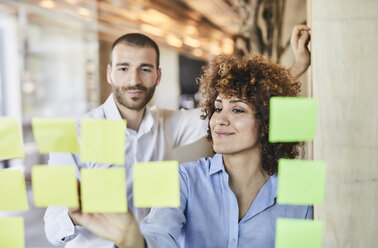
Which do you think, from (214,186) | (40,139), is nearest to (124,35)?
(40,139)

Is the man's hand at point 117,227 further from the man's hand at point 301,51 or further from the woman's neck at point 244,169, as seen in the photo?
the man's hand at point 301,51

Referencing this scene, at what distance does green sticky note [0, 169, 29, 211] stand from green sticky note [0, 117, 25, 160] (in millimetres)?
45

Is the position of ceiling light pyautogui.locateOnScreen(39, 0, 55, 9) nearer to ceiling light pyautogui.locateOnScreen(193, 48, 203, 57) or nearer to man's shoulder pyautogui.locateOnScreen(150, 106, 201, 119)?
ceiling light pyautogui.locateOnScreen(193, 48, 203, 57)

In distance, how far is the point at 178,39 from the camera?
1043mm

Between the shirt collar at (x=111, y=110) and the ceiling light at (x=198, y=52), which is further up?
the ceiling light at (x=198, y=52)

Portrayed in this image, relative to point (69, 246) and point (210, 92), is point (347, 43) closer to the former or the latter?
point (210, 92)

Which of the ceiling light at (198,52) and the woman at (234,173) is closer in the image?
the woman at (234,173)

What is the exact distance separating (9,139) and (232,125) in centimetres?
56

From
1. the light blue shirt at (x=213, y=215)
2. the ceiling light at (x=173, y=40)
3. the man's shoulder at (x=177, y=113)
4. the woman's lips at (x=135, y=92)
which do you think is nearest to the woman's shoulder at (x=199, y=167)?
the light blue shirt at (x=213, y=215)

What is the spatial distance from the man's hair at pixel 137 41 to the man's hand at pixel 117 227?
1.23ft

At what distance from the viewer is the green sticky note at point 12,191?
819 millimetres

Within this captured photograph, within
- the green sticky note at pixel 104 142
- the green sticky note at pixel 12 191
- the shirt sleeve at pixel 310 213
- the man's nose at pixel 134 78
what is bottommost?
the shirt sleeve at pixel 310 213

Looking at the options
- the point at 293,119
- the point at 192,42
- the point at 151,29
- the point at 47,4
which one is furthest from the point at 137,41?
the point at 47,4

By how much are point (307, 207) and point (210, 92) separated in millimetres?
376
